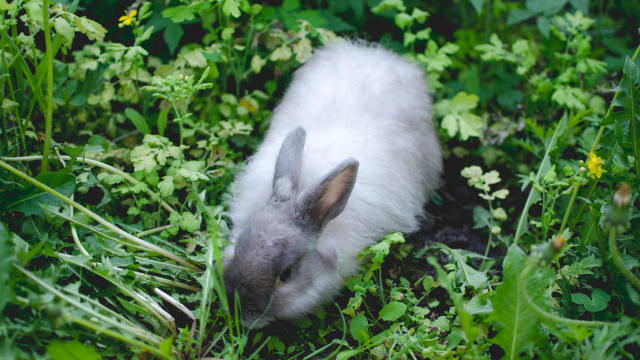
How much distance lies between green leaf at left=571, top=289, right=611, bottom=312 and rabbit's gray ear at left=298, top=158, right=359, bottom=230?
1.33 m

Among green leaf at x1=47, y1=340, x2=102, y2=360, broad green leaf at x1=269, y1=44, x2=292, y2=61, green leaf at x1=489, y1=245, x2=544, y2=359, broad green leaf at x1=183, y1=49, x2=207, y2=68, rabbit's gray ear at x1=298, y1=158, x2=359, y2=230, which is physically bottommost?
green leaf at x1=489, y1=245, x2=544, y2=359

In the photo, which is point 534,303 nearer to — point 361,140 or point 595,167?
point 595,167

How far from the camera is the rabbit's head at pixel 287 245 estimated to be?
2.69m

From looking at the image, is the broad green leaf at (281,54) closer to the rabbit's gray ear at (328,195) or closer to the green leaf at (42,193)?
the rabbit's gray ear at (328,195)

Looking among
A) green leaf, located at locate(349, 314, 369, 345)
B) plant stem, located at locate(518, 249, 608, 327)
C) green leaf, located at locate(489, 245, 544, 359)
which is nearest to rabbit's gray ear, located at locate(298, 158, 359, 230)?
green leaf, located at locate(349, 314, 369, 345)

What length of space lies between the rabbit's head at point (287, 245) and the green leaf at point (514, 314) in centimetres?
96

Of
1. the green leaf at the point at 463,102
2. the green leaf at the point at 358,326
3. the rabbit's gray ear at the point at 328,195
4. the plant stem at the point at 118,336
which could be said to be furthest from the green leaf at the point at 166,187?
the green leaf at the point at 463,102

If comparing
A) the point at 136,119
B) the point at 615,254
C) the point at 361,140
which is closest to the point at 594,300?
the point at 615,254

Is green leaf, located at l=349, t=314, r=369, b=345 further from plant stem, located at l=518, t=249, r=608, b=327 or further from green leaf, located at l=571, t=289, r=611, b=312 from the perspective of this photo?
green leaf, located at l=571, t=289, r=611, b=312

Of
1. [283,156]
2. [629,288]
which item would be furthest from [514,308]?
[283,156]

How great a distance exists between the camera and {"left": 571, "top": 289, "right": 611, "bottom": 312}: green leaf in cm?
262

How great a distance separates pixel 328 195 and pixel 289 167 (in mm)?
289

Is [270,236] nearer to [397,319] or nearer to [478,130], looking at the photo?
[397,319]

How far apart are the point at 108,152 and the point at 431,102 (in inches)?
98.1
